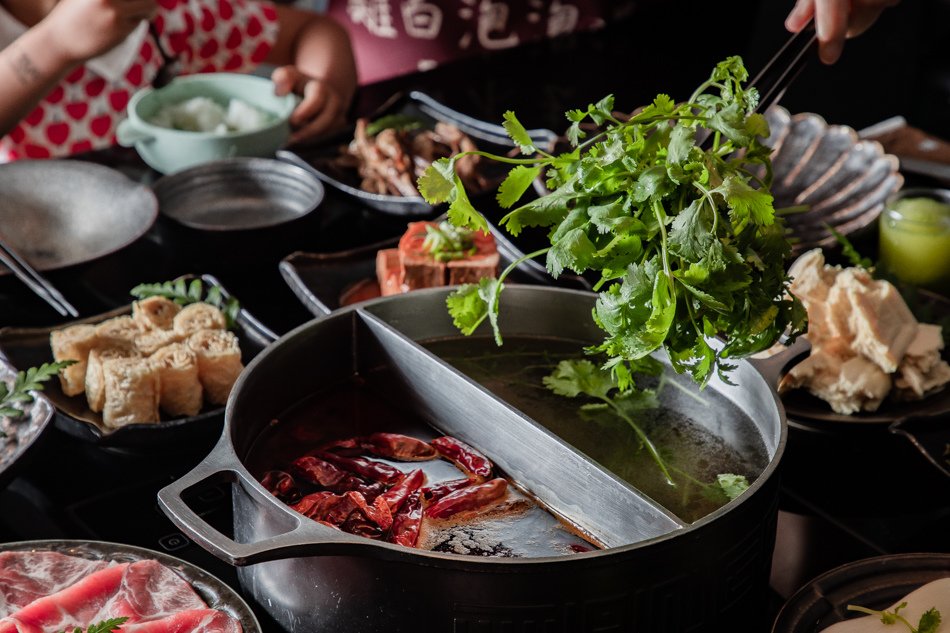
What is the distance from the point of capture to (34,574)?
1.48m

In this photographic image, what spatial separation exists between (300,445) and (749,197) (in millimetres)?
853

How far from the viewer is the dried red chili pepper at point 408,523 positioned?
4.79 feet

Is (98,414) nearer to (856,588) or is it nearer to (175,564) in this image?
(175,564)

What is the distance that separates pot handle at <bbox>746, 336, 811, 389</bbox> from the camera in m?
1.60

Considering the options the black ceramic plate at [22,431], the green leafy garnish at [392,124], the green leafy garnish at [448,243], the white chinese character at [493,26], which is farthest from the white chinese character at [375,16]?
the black ceramic plate at [22,431]

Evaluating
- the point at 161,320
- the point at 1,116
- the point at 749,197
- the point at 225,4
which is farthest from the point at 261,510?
the point at 225,4

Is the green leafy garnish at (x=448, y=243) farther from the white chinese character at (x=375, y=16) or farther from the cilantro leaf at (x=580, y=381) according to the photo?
the white chinese character at (x=375, y=16)

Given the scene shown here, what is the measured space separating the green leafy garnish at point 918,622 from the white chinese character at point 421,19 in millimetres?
3645

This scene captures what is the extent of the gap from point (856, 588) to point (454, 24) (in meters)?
3.53

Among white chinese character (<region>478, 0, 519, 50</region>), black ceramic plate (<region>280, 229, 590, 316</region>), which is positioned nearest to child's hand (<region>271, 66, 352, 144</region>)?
black ceramic plate (<region>280, 229, 590, 316</region>)

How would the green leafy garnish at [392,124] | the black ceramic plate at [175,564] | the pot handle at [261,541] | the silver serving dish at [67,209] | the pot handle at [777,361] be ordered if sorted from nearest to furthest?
1. the pot handle at [261,541]
2. the black ceramic plate at [175,564]
3. the pot handle at [777,361]
4. the silver serving dish at [67,209]
5. the green leafy garnish at [392,124]

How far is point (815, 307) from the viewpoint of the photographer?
2.02 m

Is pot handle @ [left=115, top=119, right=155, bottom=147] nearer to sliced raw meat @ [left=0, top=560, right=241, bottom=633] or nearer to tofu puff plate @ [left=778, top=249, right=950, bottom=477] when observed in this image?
sliced raw meat @ [left=0, top=560, right=241, bottom=633]

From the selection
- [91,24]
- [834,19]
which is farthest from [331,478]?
[91,24]
